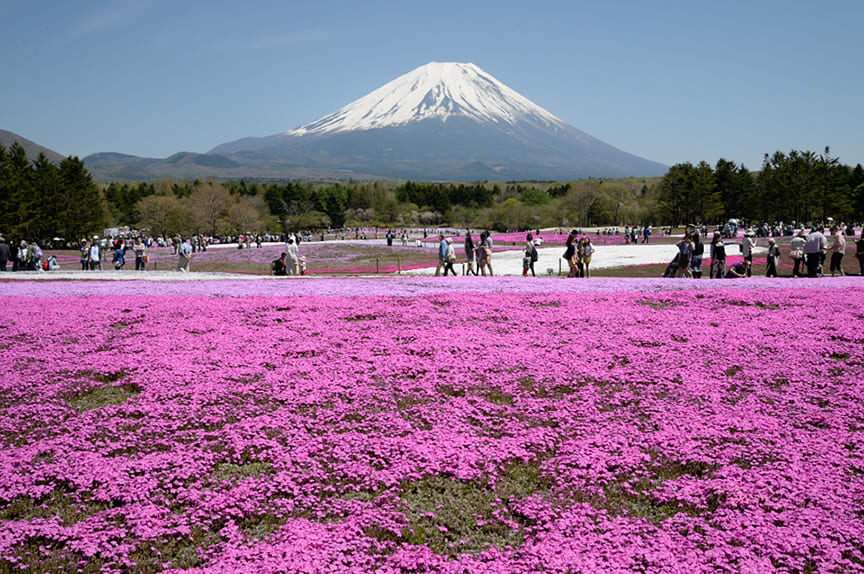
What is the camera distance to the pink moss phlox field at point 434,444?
584cm

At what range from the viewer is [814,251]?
2502 cm

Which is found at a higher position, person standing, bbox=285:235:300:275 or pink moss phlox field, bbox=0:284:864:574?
person standing, bbox=285:235:300:275

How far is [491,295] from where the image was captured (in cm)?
1912

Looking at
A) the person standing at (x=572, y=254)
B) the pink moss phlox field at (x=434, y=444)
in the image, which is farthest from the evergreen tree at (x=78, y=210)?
the pink moss phlox field at (x=434, y=444)

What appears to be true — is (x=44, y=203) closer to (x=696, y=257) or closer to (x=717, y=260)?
(x=696, y=257)

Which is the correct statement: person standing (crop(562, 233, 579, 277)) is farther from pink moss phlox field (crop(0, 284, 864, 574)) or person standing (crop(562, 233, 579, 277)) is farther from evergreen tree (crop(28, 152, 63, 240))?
evergreen tree (crop(28, 152, 63, 240))

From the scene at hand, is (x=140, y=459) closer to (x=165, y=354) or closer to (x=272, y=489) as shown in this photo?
(x=272, y=489)

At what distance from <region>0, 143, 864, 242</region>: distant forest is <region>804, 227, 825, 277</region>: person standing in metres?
91.8

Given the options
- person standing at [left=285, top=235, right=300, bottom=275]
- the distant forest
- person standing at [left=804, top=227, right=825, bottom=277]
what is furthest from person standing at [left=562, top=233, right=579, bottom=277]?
the distant forest

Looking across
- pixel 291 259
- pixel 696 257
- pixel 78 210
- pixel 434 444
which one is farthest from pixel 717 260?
pixel 78 210

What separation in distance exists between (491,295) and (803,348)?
9119mm

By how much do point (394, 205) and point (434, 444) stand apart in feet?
541

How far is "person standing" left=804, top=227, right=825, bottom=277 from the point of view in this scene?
977 inches

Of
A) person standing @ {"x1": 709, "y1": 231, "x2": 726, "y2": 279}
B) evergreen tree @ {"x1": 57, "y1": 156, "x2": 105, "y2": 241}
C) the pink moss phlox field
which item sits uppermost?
evergreen tree @ {"x1": 57, "y1": 156, "x2": 105, "y2": 241}
